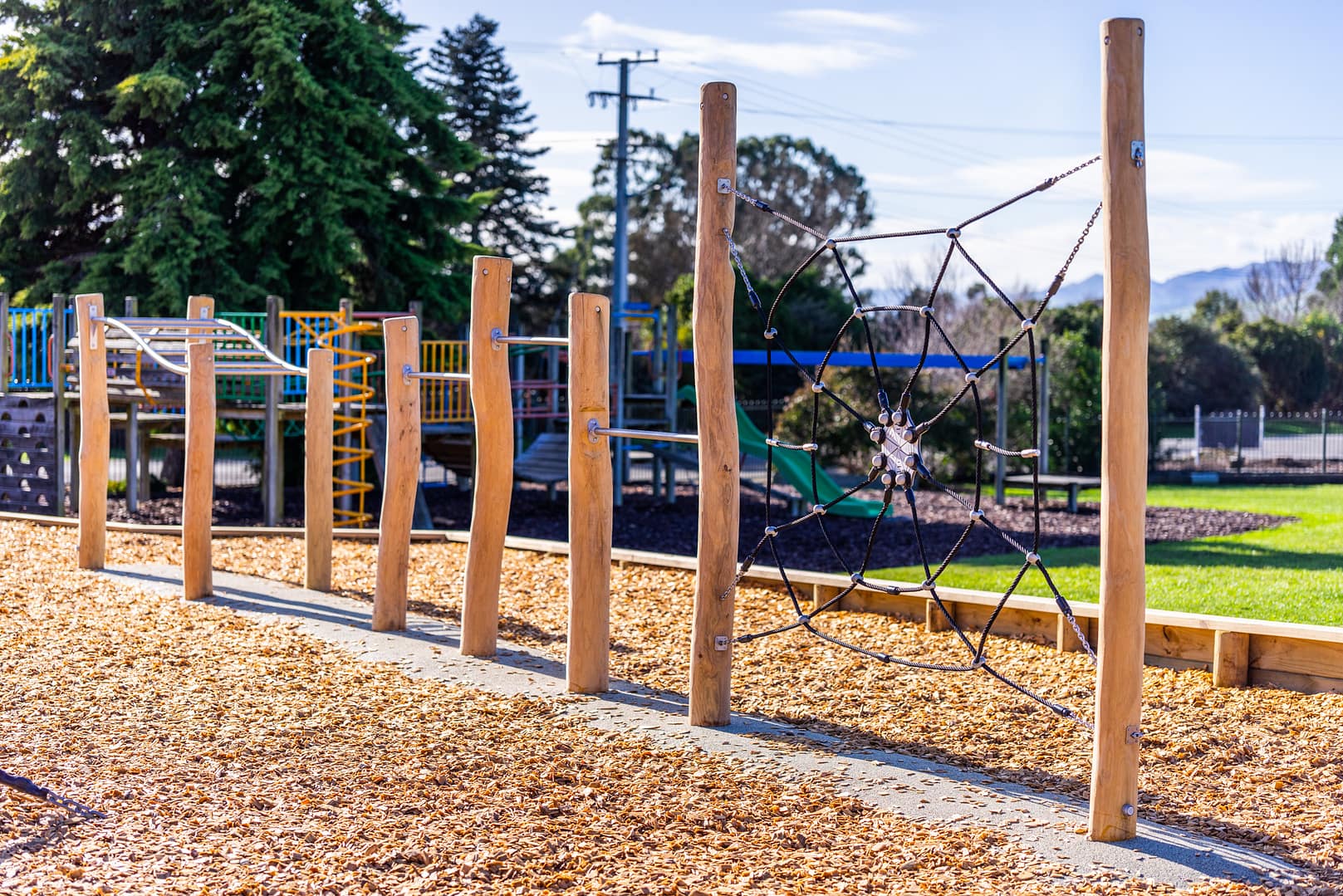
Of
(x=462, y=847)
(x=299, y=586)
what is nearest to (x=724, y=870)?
(x=462, y=847)

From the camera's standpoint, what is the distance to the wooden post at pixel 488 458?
21.4 ft

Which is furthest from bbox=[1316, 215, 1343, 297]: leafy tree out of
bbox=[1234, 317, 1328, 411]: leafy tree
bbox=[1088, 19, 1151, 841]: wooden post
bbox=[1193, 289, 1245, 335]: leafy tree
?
bbox=[1088, 19, 1151, 841]: wooden post

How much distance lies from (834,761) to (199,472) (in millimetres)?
5135

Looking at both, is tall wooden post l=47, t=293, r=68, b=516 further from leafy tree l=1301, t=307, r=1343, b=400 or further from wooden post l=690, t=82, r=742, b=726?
leafy tree l=1301, t=307, r=1343, b=400

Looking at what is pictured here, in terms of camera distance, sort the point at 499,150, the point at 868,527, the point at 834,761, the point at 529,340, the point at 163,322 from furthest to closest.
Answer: the point at 499,150 → the point at 868,527 → the point at 163,322 → the point at 529,340 → the point at 834,761

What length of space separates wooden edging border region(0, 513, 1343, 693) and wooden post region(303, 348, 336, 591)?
281 cm

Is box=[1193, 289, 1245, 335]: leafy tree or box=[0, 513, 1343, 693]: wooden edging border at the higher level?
box=[1193, 289, 1245, 335]: leafy tree

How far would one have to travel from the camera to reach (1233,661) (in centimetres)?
564

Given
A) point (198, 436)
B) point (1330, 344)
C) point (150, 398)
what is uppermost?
point (1330, 344)

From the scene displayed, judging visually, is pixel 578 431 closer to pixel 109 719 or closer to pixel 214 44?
pixel 109 719

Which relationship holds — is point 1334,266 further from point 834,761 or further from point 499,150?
point 834,761

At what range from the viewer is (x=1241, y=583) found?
9422mm

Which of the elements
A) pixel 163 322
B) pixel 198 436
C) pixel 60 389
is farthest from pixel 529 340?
pixel 60 389

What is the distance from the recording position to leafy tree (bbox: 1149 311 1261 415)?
38062 millimetres
